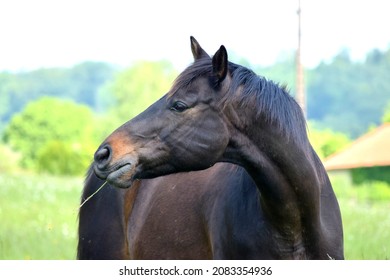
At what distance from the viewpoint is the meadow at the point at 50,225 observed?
972cm

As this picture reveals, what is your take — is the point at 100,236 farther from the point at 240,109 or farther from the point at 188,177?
the point at 240,109

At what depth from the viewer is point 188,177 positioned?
6031 millimetres

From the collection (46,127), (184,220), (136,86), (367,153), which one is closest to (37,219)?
(184,220)

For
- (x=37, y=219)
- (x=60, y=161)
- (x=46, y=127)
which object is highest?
(x=46, y=127)

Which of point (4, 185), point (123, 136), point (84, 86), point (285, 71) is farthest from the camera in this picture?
point (84, 86)

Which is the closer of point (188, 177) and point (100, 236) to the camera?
point (188, 177)

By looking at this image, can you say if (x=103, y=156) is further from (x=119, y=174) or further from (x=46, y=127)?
A: (x=46, y=127)

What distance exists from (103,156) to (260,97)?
3.61 feet

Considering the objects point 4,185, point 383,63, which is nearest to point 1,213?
point 4,185

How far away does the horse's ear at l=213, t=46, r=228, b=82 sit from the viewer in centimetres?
473

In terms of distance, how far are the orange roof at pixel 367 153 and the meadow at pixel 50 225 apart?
64.8 feet

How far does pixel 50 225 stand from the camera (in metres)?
6.48

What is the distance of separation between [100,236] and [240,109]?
240 cm

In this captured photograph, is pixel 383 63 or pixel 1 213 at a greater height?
pixel 383 63
